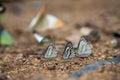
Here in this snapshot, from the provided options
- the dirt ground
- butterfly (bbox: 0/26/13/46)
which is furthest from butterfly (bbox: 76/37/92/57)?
butterfly (bbox: 0/26/13/46)

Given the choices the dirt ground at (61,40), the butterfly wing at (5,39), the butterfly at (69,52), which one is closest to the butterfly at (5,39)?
the butterfly wing at (5,39)

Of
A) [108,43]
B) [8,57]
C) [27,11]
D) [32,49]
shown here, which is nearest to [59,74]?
[8,57]

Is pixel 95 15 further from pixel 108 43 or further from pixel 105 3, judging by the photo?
pixel 108 43

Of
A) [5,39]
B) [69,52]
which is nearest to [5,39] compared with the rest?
[5,39]

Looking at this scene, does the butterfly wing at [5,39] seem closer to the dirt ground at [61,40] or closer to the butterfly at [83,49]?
the dirt ground at [61,40]

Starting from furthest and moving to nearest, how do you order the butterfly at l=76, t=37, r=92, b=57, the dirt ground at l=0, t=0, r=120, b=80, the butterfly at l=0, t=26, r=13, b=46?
the butterfly at l=0, t=26, r=13, b=46
the butterfly at l=76, t=37, r=92, b=57
the dirt ground at l=0, t=0, r=120, b=80

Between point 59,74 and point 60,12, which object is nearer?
point 59,74

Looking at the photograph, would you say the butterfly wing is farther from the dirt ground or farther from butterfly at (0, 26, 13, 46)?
the dirt ground
